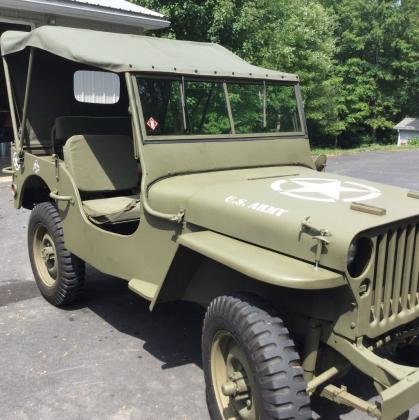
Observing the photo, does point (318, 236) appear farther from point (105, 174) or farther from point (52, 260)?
point (52, 260)

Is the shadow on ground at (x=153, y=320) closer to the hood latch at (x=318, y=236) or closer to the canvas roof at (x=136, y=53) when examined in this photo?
the hood latch at (x=318, y=236)

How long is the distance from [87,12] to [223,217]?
778cm

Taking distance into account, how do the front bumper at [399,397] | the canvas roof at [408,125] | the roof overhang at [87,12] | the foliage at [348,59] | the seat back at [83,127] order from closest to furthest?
1. the front bumper at [399,397]
2. the seat back at [83,127]
3. the roof overhang at [87,12]
4. the foliage at [348,59]
5. the canvas roof at [408,125]

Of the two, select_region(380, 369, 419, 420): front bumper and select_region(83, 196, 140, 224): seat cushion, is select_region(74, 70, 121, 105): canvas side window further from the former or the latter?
select_region(380, 369, 419, 420): front bumper

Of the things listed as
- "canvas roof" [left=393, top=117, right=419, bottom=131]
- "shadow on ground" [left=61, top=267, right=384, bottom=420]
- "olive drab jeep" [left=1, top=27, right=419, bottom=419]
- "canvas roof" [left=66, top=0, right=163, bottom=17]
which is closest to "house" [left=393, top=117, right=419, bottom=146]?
"canvas roof" [left=393, top=117, right=419, bottom=131]

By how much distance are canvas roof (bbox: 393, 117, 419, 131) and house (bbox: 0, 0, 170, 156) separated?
20087mm

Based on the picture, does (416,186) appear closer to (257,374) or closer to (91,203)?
(91,203)

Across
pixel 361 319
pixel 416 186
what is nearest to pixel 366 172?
pixel 416 186

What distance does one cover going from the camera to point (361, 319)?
2.30 m

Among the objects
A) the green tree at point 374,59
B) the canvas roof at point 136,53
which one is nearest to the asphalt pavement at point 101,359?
the canvas roof at point 136,53

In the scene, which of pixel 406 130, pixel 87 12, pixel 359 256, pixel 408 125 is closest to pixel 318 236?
pixel 359 256

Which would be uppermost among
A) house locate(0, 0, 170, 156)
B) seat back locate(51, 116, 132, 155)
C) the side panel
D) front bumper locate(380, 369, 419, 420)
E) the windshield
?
house locate(0, 0, 170, 156)

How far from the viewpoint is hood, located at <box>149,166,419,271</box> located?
7.69 ft

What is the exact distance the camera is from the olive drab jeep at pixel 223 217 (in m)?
2.30
